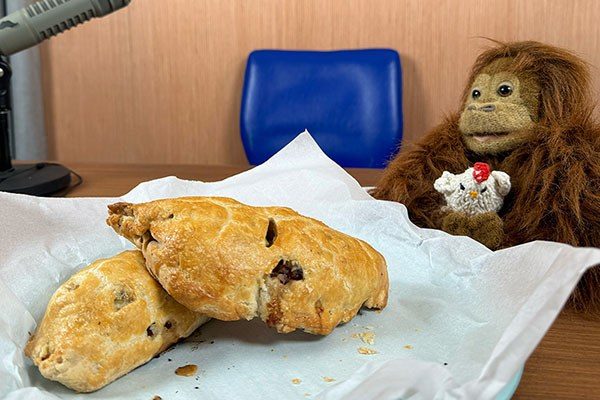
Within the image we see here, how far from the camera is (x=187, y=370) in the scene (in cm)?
59

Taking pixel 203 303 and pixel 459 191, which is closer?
pixel 203 303

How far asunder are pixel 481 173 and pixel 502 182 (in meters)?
0.03

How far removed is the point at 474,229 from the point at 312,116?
1146 mm

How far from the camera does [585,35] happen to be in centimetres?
192

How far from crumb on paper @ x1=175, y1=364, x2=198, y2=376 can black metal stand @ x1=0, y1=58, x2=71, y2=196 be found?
720mm

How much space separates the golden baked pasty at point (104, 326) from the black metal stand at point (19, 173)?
2.13 feet

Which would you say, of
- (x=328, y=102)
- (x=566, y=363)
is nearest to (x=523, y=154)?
(x=566, y=363)

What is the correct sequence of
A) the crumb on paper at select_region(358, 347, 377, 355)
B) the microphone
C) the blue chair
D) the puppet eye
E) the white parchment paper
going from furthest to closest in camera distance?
the blue chair → the microphone → the puppet eye → the crumb on paper at select_region(358, 347, 377, 355) → the white parchment paper

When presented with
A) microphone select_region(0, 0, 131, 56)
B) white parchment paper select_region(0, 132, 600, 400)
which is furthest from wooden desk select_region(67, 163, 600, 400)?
microphone select_region(0, 0, 131, 56)

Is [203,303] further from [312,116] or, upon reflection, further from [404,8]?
[404,8]

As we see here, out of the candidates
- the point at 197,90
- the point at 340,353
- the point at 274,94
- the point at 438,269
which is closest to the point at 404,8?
the point at 274,94

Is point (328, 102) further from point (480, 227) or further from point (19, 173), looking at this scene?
point (480, 227)

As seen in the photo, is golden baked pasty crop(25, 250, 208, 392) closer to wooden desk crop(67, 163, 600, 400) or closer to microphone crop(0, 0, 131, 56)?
wooden desk crop(67, 163, 600, 400)

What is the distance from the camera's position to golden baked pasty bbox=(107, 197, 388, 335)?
0.59 metres
